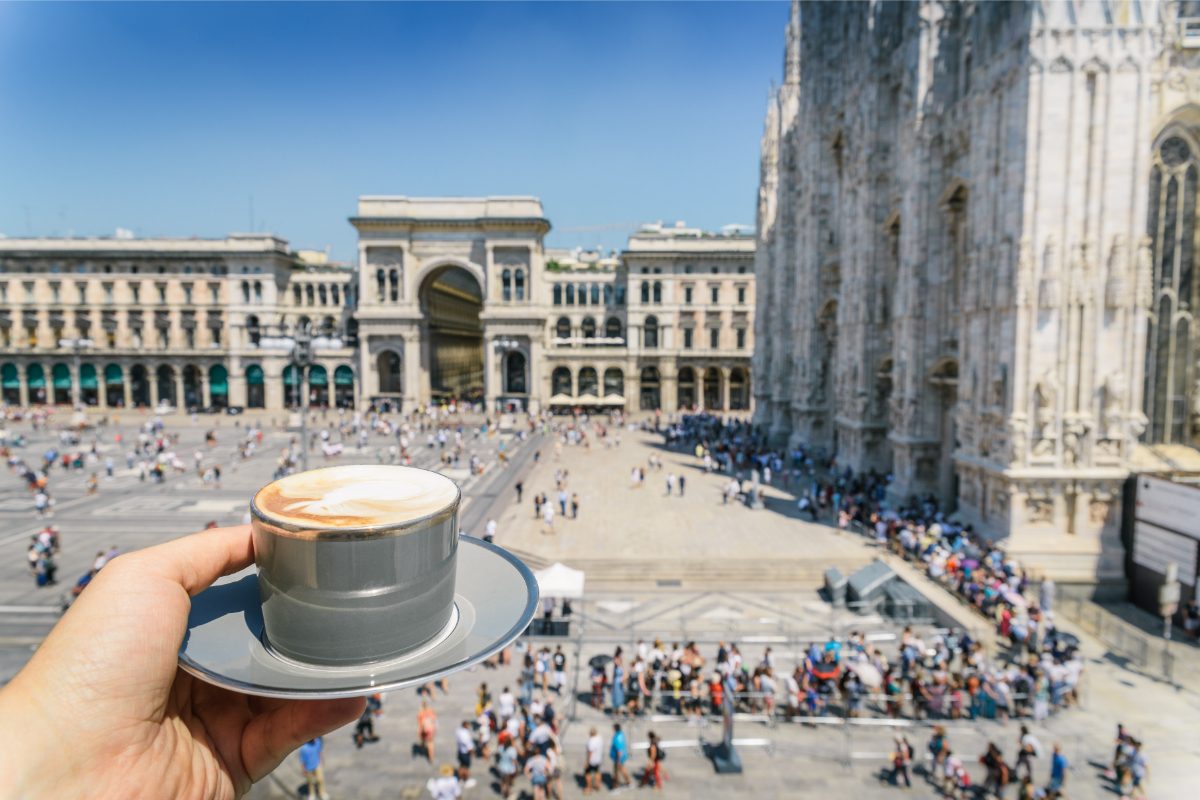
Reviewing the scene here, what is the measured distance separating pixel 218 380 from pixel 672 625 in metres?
68.8

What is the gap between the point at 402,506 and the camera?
2.62 m

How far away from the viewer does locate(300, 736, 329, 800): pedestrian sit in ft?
35.5

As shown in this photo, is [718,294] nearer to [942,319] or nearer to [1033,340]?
[942,319]

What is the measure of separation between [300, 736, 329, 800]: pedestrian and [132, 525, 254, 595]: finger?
955 cm

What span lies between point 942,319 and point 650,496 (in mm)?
14084

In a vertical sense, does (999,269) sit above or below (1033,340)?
above

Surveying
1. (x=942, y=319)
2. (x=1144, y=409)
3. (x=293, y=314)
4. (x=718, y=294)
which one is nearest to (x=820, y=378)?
(x=942, y=319)

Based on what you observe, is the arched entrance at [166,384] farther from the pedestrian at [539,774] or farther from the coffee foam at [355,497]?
the coffee foam at [355,497]

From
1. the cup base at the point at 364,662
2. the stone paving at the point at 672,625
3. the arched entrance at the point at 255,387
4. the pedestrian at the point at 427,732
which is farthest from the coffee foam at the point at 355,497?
the arched entrance at the point at 255,387

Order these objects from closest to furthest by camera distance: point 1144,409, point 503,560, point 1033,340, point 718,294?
point 503,560
point 1033,340
point 1144,409
point 718,294

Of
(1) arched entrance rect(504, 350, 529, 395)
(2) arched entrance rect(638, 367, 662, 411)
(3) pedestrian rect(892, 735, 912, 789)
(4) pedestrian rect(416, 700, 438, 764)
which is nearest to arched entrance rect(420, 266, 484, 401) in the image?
(1) arched entrance rect(504, 350, 529, 395)

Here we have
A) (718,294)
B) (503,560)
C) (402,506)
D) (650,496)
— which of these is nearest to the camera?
(402,506)

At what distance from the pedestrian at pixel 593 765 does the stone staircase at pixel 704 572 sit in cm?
944

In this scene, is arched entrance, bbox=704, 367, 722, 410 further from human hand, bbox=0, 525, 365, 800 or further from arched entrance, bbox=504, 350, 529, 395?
human hand, bbox=0, 525, 365, 800
